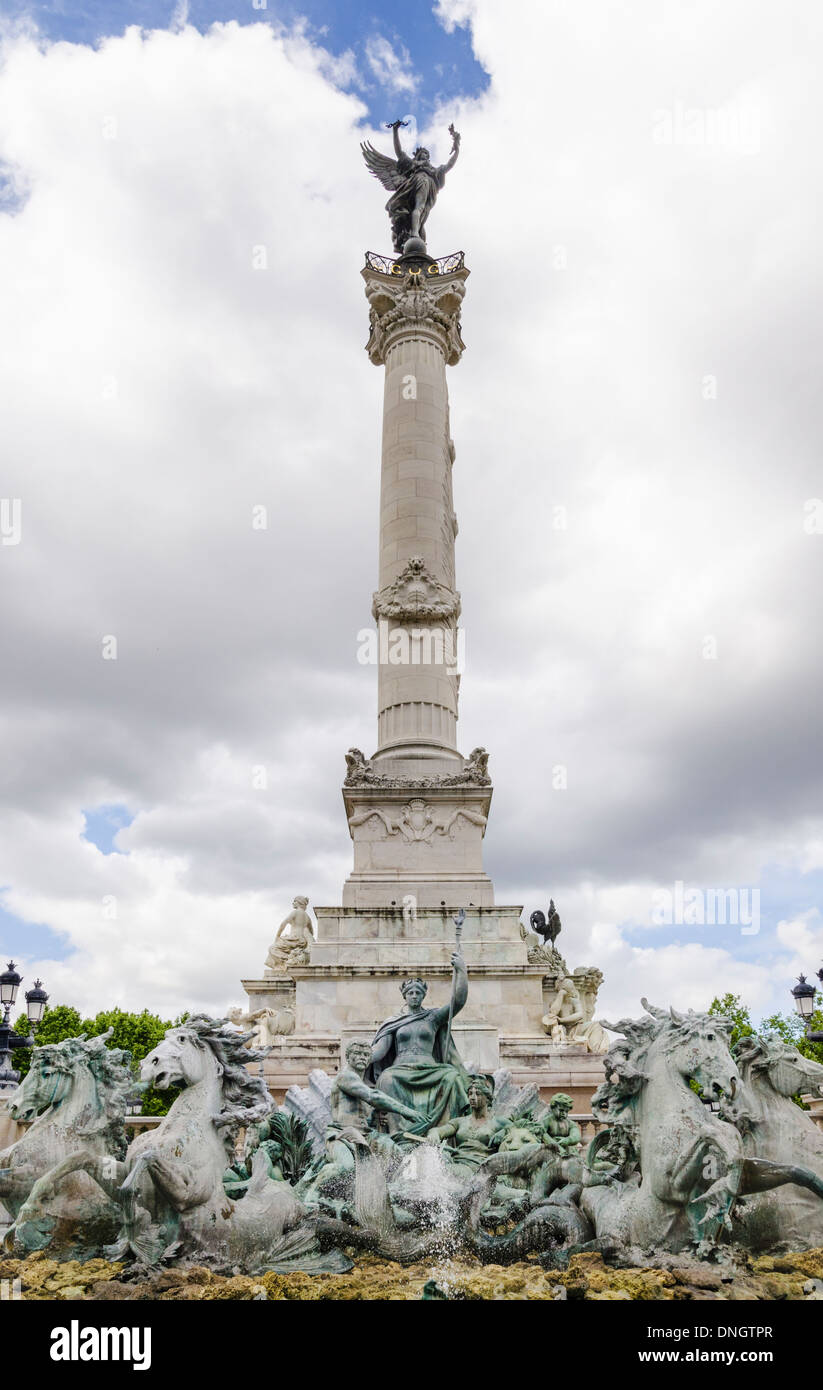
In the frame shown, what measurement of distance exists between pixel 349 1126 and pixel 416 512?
16.9 metres

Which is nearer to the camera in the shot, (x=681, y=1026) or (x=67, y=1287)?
(x=67, y=1287)

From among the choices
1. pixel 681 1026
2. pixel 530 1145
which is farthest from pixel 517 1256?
pixel 681 1026

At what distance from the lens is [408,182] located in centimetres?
2992

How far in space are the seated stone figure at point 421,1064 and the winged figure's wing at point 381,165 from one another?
27.4 metres

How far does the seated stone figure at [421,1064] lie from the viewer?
1058cm

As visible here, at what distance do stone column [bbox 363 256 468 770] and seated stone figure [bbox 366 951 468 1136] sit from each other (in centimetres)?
1067

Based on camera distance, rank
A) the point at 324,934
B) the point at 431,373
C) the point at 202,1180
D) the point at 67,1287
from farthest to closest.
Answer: the point at 431,373 → the point at 324,934 → the point at 202,1180 → the point at 67,1287

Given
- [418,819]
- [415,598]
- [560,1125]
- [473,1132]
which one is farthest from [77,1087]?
[415,598]

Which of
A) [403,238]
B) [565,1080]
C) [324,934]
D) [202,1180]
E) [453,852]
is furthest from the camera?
[403,238]

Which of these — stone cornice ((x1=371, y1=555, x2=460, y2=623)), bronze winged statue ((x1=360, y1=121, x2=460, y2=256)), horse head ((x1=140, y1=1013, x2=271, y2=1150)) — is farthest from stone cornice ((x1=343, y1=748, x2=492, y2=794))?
bronze winged statue ((x1=360, y1=121, x2=460, y2=256))

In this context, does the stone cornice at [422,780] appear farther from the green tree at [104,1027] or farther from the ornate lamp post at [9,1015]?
the green tree at [104,1027]
